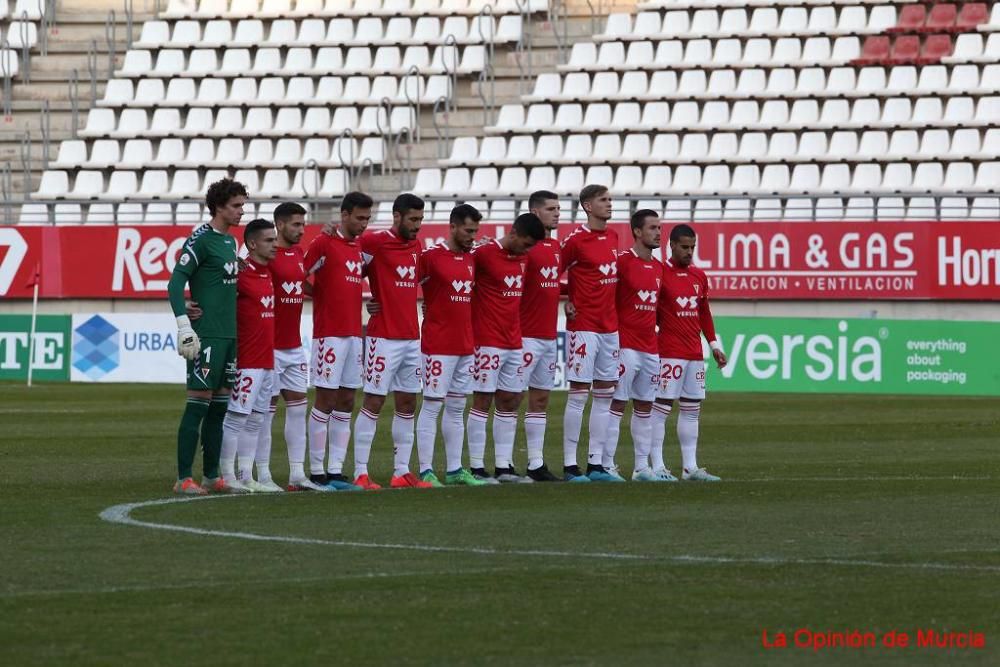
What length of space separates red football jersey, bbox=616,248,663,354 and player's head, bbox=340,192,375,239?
2.24m

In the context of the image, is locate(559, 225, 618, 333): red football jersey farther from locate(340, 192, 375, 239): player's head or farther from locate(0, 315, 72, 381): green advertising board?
locate(0, 315, 72, 381): green advertising board

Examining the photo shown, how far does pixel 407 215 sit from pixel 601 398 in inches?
87.6

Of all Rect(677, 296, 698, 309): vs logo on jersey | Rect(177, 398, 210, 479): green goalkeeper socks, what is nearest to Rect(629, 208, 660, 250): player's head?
Rect(677, 296, 698, 309): vs logo on jersey

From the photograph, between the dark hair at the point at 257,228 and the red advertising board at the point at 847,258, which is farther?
the red advertising board at the point at 847,258

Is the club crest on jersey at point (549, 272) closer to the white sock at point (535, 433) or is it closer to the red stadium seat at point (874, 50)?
the white sock at point (535, 433)

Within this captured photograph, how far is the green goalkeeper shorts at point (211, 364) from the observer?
12211 mm

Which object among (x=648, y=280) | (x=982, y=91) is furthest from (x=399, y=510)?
(x=982, y=91)

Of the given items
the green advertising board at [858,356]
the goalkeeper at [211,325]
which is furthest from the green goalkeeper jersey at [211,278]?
the green advertising board at [858,356]

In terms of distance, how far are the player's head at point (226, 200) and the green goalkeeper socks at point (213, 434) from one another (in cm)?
119

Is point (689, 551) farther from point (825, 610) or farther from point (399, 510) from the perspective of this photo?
point (399, 510)

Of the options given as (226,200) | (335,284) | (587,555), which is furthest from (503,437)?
(587,555)

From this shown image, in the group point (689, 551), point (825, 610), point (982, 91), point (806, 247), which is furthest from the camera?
point (982, 91)

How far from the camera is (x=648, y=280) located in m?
14.2

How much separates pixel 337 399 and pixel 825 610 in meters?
6.11
